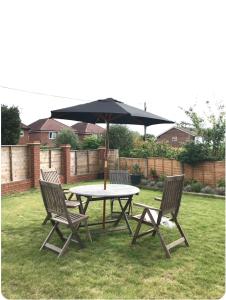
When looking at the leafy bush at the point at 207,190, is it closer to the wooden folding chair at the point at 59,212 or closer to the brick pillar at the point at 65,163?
the brick pillar at the point at 65,163

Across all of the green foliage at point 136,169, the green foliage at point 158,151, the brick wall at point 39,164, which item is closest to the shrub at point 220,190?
the green foliage at point 158,151

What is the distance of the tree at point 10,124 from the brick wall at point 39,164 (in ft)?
20.9

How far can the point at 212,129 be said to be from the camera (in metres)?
11.9

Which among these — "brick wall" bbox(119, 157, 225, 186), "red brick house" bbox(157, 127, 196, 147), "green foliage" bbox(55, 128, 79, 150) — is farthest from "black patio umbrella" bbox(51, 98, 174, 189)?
"red brick house" bbox(157, 127, 196, 147)

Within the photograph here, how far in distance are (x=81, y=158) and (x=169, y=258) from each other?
9.29 meters

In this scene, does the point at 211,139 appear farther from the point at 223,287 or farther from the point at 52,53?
the point at 223,287

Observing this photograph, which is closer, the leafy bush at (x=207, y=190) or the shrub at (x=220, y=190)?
the shrub at (x=220, y=190)

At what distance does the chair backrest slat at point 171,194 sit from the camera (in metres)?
4.38

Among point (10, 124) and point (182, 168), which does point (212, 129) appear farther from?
point (10, 124)

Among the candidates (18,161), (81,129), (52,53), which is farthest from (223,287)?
(81,129)

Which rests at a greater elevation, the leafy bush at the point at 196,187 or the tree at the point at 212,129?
the tree at the point at 212,129

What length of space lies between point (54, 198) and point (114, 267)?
1353 millimetres

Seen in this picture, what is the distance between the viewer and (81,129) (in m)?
43.8

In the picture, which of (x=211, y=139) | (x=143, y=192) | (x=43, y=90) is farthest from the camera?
(x=43, y=90)
